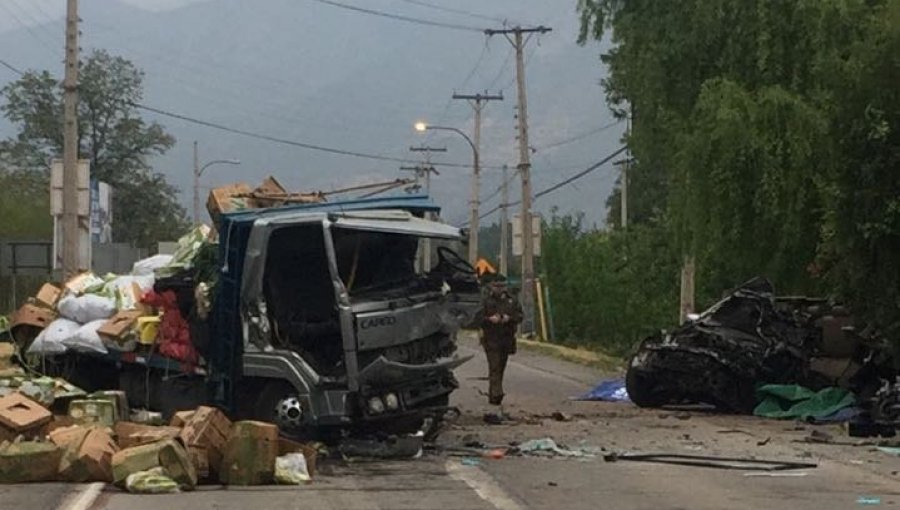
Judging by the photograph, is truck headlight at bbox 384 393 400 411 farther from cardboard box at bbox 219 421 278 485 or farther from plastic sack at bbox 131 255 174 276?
plastic sack at bbox 131 255 174 276

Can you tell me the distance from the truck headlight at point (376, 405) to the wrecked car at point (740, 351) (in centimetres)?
748

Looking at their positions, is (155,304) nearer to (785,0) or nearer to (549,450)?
(549,450)

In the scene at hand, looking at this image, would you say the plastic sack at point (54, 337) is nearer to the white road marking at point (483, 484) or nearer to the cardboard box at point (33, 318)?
the cardboard box at point (33, 318)

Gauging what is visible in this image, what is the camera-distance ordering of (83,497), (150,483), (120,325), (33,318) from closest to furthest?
(83,497) → (150,483) → (120,325) → (33,318)

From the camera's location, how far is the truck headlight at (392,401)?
1445 cm

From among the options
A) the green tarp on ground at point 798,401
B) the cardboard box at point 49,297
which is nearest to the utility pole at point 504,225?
the green tarp on ground at point 798,401

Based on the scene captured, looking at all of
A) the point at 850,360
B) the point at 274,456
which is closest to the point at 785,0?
the point at 850,360

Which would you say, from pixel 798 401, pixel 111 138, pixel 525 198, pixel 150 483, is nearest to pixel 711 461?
pixel 150 483

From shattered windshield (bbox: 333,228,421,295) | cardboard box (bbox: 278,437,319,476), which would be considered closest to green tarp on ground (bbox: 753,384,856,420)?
shattered windshield (bbox: 333,228,421,295)

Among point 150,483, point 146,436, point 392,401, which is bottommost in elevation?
point 150,483

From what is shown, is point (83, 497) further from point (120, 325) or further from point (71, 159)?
point (71, 159)

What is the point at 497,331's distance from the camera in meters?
20.3

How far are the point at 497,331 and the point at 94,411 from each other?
734cm

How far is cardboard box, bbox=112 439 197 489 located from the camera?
12273 millimetres
